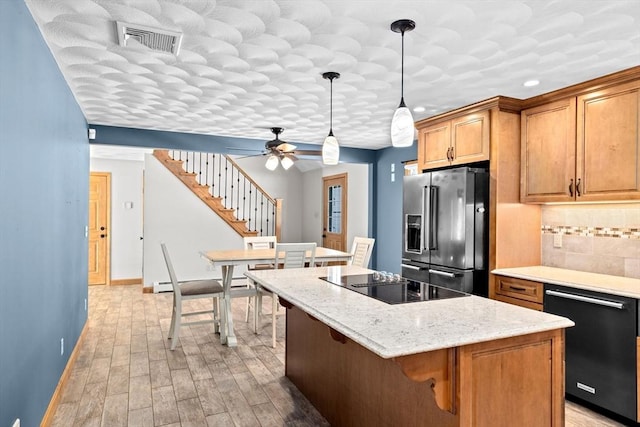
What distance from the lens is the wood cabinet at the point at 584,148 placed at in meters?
2.84

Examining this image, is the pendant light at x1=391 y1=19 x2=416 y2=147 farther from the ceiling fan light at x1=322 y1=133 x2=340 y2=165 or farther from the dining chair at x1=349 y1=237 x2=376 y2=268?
the dining chair at x1=349 y1=237 x2=376 y2=268

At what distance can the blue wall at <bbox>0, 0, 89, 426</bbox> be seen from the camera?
1.76 metres

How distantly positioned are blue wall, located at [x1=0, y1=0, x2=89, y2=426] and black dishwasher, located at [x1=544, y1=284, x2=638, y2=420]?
3.26m

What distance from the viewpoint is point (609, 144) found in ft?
9.68

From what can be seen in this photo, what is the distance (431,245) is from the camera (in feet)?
12.7

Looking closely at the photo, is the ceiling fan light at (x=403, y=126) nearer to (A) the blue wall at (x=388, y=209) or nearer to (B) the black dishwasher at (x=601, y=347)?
(B) the black dishwasher at (x=601, y=347)

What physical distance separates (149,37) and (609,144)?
10.3 ft

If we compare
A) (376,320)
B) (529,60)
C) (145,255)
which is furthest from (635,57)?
(145,255)

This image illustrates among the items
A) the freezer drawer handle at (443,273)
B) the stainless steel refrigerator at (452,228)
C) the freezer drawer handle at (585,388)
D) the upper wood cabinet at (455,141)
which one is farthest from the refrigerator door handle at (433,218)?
the freezer drawer handle at (585,388)

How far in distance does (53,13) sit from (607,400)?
3969 mm

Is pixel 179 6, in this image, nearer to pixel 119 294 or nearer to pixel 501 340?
pixel 501 340

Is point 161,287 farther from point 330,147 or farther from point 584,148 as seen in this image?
point 584,148

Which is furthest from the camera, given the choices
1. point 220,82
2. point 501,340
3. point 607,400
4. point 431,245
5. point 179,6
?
point 431,245

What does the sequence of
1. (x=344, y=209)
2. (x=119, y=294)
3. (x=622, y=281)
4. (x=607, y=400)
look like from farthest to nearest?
(x=344, y=209) < (x=119, y=294) < (x=622, y=281) < (x=607, y=400)
